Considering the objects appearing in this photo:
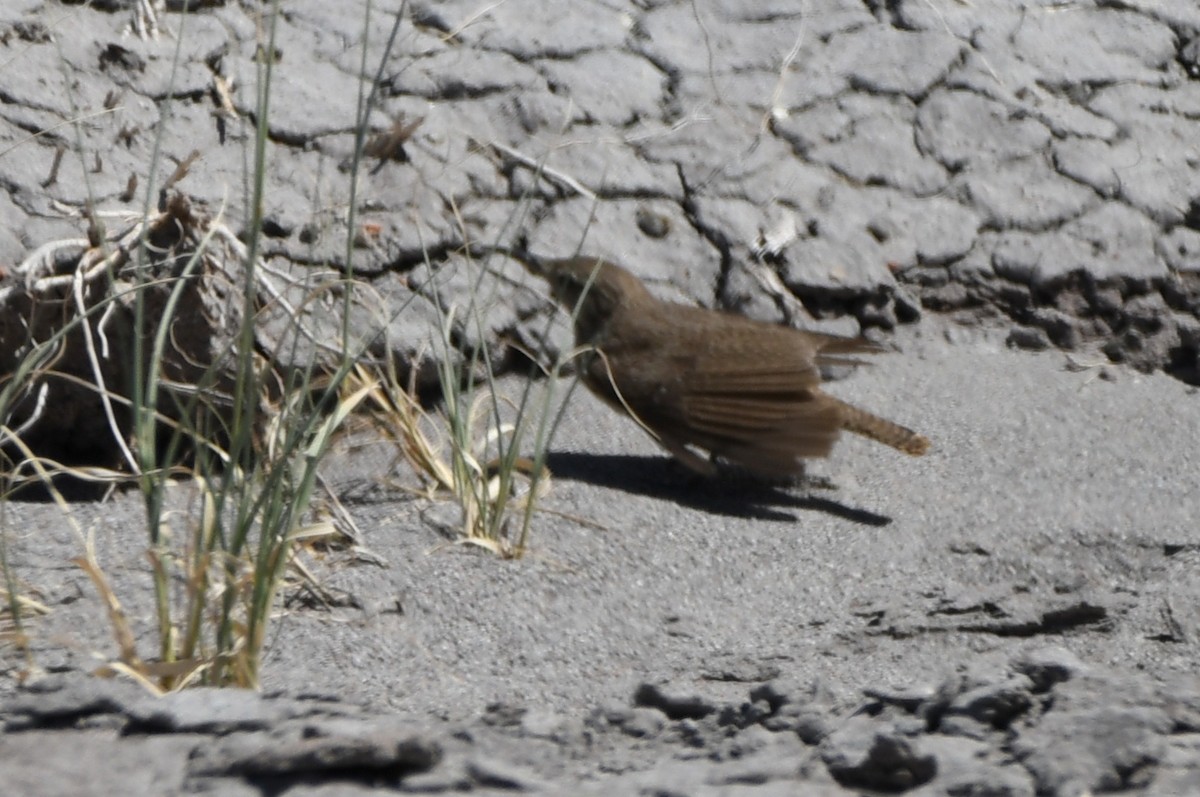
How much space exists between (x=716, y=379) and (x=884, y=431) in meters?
0.48

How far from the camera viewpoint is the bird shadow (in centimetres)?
479

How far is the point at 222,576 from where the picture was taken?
3.55m

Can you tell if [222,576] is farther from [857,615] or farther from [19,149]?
[19,149]

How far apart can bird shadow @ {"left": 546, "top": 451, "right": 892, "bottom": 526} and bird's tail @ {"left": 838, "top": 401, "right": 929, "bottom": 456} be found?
0.25 metres

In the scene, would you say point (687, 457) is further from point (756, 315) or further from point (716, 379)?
point (756, 315)

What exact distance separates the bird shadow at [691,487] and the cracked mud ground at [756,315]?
Answer: 2 cm

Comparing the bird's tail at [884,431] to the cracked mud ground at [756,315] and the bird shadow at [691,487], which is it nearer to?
the cracked mud ground at [756,315]

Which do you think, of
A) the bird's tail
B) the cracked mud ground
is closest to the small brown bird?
the bird's tail

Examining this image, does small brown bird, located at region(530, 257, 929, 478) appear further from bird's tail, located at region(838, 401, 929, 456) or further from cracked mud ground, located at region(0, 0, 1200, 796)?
Answer: cracked mud ground, located at region(0, 0, 1200, 796)

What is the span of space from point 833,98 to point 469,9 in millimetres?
1223

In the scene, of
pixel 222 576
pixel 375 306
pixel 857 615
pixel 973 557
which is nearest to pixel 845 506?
pixel 973 557

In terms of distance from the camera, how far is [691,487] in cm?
507

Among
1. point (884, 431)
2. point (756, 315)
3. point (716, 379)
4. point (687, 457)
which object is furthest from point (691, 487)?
point (756, 315)

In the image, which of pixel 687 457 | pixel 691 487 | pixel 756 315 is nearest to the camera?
pixel 687 457
